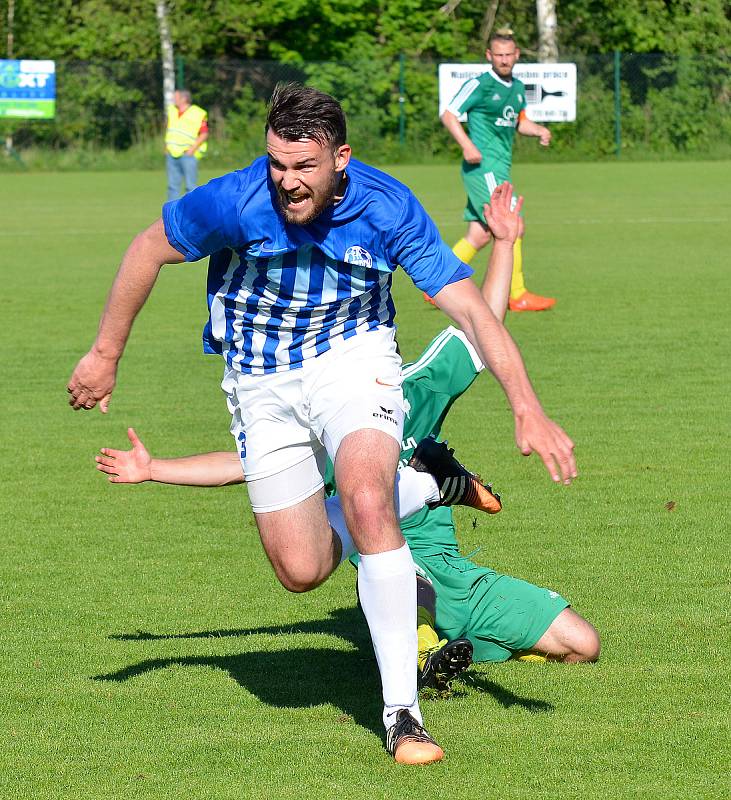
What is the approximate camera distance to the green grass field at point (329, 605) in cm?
454

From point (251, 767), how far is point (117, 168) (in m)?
36.8

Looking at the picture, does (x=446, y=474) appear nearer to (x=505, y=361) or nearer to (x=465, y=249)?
(x=505, y=361)

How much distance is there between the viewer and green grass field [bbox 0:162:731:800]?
4.54 meters

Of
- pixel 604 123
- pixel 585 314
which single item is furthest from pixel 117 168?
pixel 585 314

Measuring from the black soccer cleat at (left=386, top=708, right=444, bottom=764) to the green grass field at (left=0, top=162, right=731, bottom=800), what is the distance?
0.04 metres

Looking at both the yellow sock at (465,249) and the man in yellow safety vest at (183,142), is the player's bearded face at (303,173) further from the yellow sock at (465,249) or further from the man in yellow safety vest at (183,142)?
the man in yellow safety vest at (183,142)

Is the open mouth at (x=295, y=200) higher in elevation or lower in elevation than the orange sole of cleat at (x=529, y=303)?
higher

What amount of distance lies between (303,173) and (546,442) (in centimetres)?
106

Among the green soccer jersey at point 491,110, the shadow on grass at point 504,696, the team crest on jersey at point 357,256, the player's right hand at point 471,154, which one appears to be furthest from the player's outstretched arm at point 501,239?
the green soccer jersey at point 491,110

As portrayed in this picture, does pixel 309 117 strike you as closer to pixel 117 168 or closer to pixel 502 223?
pixel 502 223

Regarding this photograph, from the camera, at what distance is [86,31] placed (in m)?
46.3

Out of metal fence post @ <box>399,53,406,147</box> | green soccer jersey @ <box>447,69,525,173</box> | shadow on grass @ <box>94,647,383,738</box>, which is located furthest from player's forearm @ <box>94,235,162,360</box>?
metal fence post @ <box>399,53,406,147</box>

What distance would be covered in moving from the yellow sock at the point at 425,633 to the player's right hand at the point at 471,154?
913 centimetres

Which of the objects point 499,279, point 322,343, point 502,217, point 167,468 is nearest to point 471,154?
point 499,279
